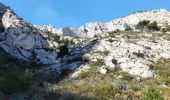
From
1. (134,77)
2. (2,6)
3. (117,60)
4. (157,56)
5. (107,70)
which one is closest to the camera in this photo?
(134,77)

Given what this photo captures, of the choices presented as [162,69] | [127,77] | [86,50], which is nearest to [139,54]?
[162,69]

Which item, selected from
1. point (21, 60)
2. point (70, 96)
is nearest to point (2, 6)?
point (21, 60)

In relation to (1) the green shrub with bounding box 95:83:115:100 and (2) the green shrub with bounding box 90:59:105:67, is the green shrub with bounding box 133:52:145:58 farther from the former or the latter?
(1) the green shrub with bounding box 95:83:115:100

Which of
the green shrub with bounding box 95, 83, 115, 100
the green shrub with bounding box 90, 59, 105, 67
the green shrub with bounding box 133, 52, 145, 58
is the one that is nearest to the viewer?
the green shrub with bounding box 95, 83, 115, 100

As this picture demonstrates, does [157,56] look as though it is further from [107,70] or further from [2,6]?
[2,6]

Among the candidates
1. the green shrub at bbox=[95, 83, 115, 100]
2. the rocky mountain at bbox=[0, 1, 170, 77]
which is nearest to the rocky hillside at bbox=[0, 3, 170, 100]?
the rocky mountain at bbox=[0, 1, 170, 77]

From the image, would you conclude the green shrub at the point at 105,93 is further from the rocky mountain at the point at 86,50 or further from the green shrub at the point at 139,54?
the green shrub at the point at 139,54

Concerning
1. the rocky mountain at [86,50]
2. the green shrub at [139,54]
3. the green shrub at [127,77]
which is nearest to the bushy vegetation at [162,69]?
the rocky mountain at [86,50]

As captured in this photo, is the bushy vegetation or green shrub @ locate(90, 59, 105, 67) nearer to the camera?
the bushy vegetation

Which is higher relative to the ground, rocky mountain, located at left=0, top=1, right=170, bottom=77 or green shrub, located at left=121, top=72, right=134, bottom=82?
rocky mountain, located at left=0, top=1, right=170, bottom=77

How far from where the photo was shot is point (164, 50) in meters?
64.1

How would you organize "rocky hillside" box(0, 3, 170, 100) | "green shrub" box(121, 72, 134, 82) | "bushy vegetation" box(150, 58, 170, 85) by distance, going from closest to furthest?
"bushy vegetation" box(150, 58, 170, 85), "green shrub" box(121, 72, 134, 82), "rocky hillside" box(0, 3, 170, 100)

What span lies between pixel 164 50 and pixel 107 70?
48.7 feet

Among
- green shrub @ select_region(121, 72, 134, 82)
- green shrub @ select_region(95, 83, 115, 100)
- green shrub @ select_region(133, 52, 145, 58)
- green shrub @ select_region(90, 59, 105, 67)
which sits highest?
green shrub @ select_region(133, 52, 145, 58)
